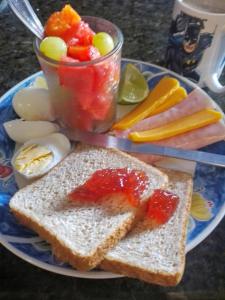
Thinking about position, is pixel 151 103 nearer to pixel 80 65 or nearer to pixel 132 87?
pixel 132 87

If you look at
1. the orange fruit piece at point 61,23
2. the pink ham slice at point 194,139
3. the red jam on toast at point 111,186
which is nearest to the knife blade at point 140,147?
the pink ham slice at point 194,139

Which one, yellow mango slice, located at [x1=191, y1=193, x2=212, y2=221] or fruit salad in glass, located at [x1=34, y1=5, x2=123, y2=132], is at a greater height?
fruit salad in glass, located at [x1=34, y1=5, x2=123, y2=132]

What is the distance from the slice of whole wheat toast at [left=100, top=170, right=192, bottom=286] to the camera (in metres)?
0.86

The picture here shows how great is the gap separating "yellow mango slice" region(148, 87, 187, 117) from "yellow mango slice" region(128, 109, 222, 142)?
0.08 metres

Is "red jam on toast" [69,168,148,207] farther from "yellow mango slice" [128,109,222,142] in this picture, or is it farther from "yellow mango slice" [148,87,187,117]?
"yellow mango slice" [148,87,187,117]

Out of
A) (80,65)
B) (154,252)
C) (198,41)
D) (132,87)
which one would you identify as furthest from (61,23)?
(154,252)

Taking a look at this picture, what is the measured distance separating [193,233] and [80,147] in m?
0.42

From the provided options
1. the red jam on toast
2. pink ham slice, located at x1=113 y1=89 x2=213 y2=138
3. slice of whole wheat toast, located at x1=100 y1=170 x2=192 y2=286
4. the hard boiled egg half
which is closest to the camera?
slice of whole wheat toast, located at x1=100 y1=170 x2=192 y2=286

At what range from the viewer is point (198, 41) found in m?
1.25

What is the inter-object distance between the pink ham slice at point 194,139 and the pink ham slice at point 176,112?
0.07 meters

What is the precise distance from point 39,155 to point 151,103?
0.42 metres

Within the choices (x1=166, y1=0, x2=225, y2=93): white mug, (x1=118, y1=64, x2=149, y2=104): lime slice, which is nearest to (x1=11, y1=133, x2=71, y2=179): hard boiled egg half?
(x1=118, y1=64, x2=149, y2=104): lime slice

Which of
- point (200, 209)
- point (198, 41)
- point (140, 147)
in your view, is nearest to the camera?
point (200, 209)

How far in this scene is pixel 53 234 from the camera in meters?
0.92
